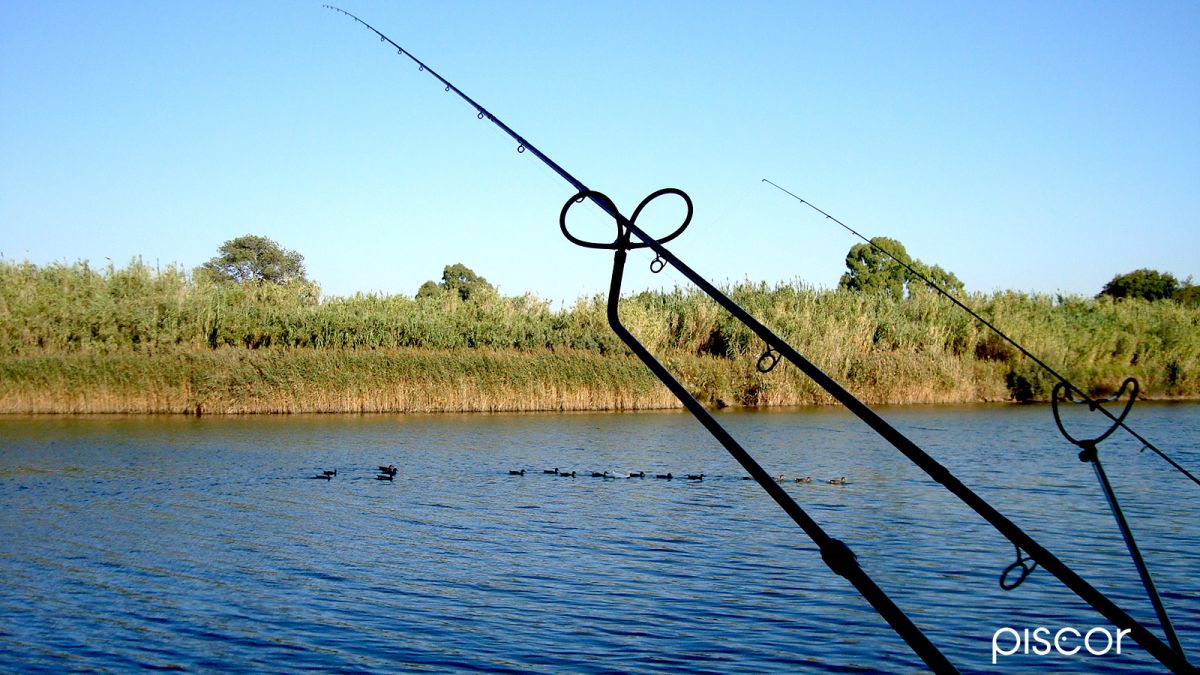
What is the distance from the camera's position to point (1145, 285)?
70.3m

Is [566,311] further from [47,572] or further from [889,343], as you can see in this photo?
[47,572]

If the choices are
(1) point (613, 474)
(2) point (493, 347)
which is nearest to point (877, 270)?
(2) point (493, 347)

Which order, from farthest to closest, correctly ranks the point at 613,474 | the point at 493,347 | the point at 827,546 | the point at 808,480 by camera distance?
the point at 493,347 → the point at 613,474 → the point at 808,480 → the point at 827,546

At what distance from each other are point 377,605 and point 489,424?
68.7 ft

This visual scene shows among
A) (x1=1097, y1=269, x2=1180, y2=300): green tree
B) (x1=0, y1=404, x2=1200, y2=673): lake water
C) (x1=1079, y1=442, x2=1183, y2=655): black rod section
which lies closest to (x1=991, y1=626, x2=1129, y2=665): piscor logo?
(x1=0, y1=404, x2=1200, y2=673): lake water

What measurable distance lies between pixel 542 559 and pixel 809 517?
368 inches

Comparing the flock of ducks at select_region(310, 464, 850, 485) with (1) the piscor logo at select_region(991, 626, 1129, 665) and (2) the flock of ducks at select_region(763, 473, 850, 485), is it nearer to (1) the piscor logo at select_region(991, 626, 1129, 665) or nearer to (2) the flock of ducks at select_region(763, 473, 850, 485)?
(2) the flock of ducks at select_region(763, 473, 850, 485)

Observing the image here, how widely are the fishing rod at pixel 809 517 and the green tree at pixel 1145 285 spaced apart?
7323cm

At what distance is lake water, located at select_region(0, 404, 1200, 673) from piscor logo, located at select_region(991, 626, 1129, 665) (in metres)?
0.12

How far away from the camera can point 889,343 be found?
40.4 metres

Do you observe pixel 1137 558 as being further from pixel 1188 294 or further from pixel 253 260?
pixel 253 260

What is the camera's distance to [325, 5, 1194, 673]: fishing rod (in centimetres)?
231

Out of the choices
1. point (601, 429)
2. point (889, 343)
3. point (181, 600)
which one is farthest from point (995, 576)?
point (889, 343)

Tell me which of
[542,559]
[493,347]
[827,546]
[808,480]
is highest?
[493,347]
